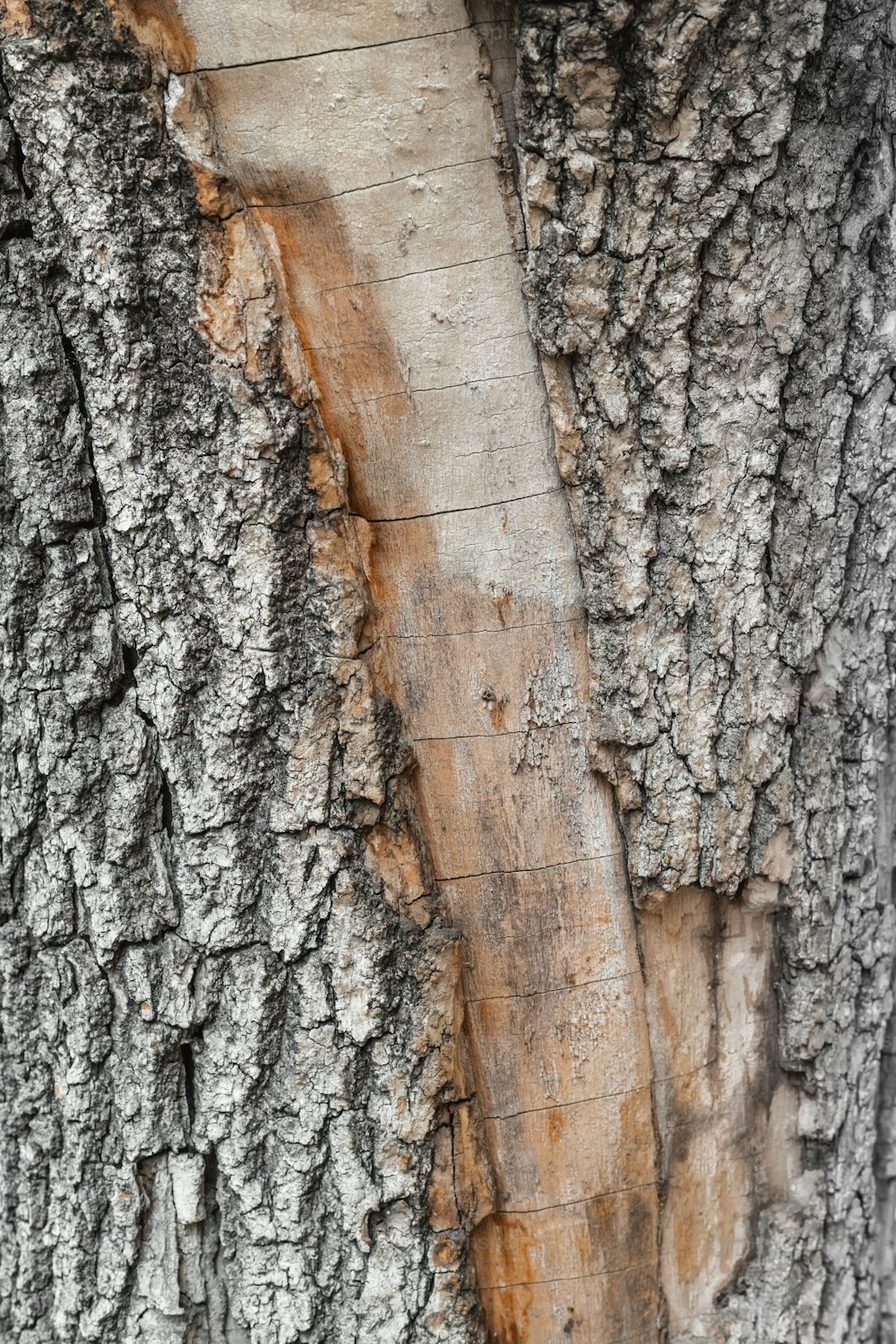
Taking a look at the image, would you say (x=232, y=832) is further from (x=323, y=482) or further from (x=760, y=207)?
(x=760, y=207)

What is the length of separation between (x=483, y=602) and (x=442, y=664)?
12 cm

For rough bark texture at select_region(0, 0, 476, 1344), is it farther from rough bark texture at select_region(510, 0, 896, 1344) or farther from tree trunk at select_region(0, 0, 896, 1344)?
rough bark texture at select_region(510, 0, 896, 1344)

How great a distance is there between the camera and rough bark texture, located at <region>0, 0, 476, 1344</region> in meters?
1.51

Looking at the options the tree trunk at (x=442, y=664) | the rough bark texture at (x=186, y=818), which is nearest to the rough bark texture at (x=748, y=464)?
the tree trunk at (x=442, y=664)

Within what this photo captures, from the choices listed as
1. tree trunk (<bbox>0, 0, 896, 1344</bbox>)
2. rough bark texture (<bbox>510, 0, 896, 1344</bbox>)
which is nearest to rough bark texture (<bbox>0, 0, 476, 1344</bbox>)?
tree trunk (<bbox>0, 0, 896, 1344</bbox>)

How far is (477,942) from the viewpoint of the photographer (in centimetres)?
171

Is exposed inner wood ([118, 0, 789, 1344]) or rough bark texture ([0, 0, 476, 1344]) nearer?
exposed inner wood ([118, 0, 789, 1344])

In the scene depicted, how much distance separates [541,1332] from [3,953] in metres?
1.13

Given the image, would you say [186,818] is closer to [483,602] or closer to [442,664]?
[442,664]

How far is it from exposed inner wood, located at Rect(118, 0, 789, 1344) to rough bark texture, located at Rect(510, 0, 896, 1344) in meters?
0.08

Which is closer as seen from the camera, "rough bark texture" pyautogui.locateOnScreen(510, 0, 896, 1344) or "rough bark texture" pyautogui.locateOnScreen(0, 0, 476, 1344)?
"rough bark texture" pyautogui.locateOnScreen(510, 0, 896, 1344)

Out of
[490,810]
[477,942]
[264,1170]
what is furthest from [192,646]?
[264,1170]

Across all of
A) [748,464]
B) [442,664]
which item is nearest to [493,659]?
[442,664]

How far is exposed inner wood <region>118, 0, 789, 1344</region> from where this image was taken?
1.40 m
